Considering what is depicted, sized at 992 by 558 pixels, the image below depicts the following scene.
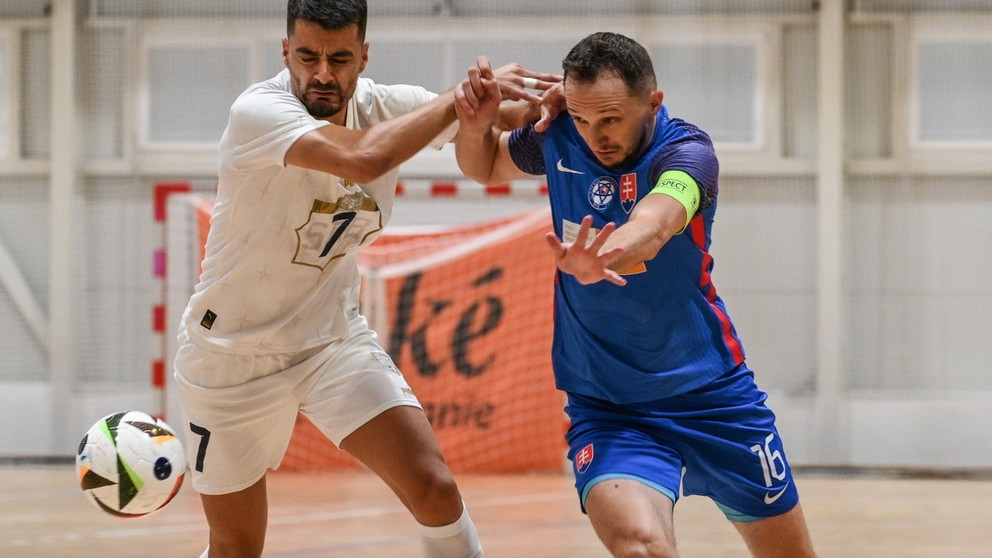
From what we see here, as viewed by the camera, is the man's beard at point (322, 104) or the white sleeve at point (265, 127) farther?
the man's beard at point (322, 104)

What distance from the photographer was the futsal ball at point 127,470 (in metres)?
4.19

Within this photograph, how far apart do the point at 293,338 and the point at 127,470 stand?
87 centimetres

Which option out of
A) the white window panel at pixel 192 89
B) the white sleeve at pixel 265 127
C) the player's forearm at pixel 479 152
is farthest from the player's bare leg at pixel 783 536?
the white window panel at pixel 192 89

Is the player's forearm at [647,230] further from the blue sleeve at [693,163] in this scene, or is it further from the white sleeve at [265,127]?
the white sleeve at [265,127]

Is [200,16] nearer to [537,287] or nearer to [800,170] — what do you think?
[537,287]

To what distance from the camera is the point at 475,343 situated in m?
9.16

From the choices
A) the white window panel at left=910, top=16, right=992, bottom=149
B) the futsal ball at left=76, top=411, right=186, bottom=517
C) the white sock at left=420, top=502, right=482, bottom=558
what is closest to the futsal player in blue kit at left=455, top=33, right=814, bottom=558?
the white sock at left=420, top=502, right=482, bottom=558

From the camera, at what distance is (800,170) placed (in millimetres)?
10102

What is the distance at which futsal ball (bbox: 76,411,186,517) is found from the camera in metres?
4.19

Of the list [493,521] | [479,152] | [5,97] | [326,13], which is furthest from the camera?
[5,97]

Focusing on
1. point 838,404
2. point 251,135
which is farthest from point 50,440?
point 251,135

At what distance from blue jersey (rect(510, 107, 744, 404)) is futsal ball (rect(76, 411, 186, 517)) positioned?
1693 millimetres

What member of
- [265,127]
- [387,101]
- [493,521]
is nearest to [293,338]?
[265,127]

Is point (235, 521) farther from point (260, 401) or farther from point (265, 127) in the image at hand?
point (265, 127)
